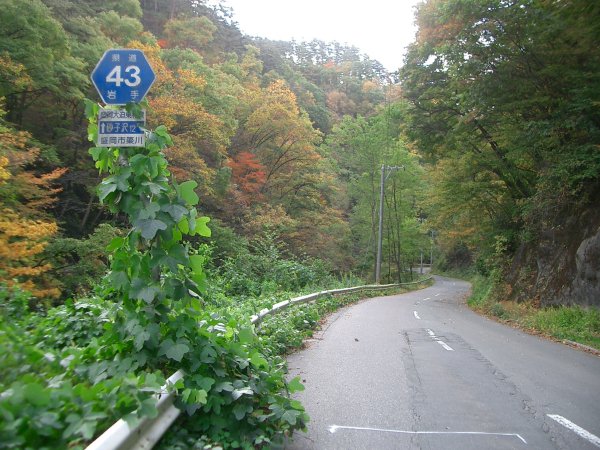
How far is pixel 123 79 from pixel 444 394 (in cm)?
547

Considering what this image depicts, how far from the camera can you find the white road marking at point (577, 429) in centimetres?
491

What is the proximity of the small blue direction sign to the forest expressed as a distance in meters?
0.15

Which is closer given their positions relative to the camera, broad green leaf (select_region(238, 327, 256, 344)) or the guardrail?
the guardrail

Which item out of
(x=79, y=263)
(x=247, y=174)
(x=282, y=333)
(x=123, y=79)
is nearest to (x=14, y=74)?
(x=79, y=263)

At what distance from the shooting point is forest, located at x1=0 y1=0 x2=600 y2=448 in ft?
13.4

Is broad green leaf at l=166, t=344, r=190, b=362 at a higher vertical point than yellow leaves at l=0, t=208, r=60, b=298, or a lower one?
lower

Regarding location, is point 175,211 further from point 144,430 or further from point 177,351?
point 144,430

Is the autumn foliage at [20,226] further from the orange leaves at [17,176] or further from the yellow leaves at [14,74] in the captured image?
the yellow leaves at [14,74]

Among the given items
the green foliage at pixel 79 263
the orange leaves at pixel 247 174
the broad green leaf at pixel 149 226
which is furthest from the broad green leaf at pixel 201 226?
the orange leaves at pixel 247 174

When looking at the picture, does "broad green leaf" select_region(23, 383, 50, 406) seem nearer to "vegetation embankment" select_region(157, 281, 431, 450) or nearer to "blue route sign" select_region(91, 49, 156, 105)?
"vegetation embankment" select_region(157, 281, 431, 450)

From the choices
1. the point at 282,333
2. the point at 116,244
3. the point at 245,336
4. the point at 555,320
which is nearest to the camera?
the point at 116,244

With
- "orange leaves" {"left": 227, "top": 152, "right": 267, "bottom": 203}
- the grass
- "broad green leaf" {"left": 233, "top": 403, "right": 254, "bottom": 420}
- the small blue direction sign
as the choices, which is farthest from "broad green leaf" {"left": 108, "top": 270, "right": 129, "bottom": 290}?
"orange leaves" {"left": 227, "top": 152, "right": 267, "bottom": 203}

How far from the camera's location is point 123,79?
15.4 feet

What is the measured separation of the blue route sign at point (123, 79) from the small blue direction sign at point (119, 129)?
165mm
